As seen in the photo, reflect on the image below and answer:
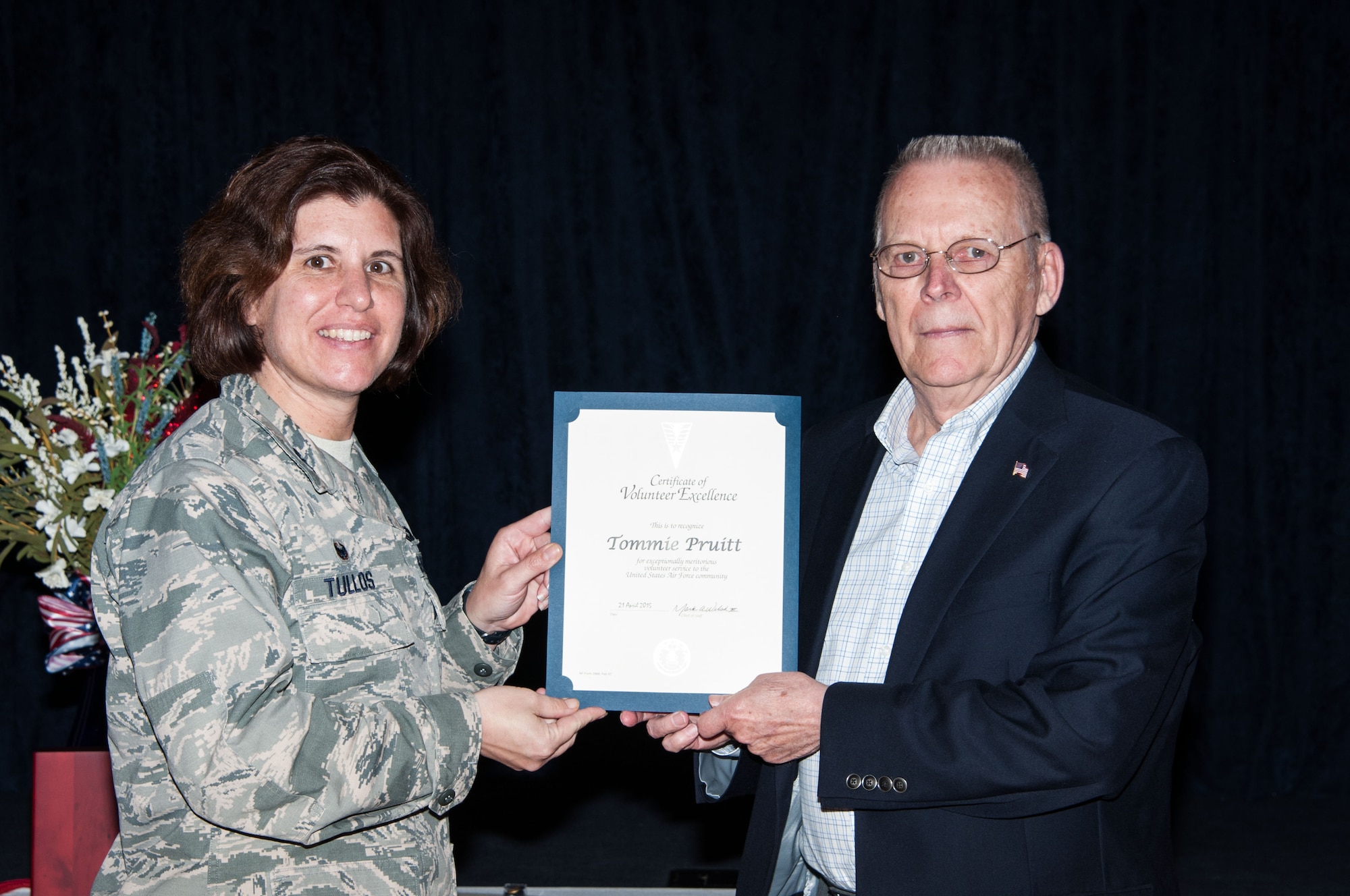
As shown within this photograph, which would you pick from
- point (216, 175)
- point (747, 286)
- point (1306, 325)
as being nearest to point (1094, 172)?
point (1306, 325)

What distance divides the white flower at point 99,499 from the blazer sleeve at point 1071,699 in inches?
69.6

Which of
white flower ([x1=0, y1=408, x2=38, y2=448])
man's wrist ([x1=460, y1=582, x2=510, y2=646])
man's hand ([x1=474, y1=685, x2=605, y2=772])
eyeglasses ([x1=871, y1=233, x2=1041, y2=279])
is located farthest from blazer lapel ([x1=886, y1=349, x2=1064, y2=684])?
white flower ([x1=0, y1=408, x2=38, y2=448])

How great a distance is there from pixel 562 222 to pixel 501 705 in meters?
3.37

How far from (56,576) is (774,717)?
186 centimetres

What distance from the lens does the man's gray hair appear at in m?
2.05

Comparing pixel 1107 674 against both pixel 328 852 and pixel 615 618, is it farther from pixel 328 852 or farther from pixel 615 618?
pixel 328 852

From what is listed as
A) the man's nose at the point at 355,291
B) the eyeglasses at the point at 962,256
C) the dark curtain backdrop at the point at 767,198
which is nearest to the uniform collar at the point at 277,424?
the man's nose at the point at 355,291

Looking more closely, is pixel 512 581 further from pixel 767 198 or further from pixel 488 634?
pixel 767 198

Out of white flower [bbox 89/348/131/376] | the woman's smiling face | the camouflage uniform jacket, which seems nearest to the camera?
the camouflage uniform jacket

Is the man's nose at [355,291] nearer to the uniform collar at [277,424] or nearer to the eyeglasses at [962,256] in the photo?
the uniform collar at [277,424]

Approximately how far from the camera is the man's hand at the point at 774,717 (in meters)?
1.90

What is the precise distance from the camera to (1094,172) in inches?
194

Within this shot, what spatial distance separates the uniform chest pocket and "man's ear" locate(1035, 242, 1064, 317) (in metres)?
1.32

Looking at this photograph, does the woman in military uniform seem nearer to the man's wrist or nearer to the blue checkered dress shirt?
the man's wrist
